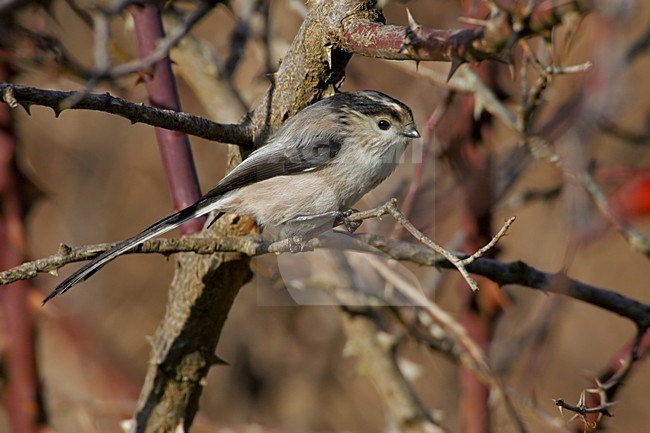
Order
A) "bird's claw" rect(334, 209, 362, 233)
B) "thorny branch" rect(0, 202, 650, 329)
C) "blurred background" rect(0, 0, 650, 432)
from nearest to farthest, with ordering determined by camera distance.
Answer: "thorny branch" rect(0, 202, 650, 329) → "bird's claw" rect(334, 209, 362, 233) → "blurred background" rect(0, 0, 650, 432)

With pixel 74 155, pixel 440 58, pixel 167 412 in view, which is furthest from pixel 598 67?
pixel 74 155

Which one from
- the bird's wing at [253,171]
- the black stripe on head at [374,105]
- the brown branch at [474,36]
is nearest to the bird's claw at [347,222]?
the bird's wing at [253,171]

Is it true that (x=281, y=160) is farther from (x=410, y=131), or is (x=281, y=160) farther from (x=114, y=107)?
(x=114, y=107)

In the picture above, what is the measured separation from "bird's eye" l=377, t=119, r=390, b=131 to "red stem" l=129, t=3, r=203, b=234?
28.5 inches

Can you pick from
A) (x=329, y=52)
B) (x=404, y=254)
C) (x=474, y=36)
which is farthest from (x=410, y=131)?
(x=474, y=36)

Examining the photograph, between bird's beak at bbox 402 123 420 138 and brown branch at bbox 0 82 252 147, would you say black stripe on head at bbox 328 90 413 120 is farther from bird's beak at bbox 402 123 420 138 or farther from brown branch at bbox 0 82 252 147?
brown branch at bbox 0 82 252 147

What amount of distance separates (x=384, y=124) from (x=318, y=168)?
313mm

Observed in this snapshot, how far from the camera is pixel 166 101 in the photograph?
2.49 metres

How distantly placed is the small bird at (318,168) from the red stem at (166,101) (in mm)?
111

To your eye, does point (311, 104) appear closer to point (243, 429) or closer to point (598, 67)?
point (598, 67)

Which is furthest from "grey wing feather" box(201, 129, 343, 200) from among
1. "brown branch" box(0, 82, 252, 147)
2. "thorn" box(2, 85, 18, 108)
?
"thorn" box(2, 85, 18, 108)

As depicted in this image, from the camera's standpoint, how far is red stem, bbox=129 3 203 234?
2479 millimetres

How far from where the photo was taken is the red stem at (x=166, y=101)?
2.48 meters

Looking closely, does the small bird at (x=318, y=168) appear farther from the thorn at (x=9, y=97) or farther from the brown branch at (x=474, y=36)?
the thorn at (x=9, y=97)
